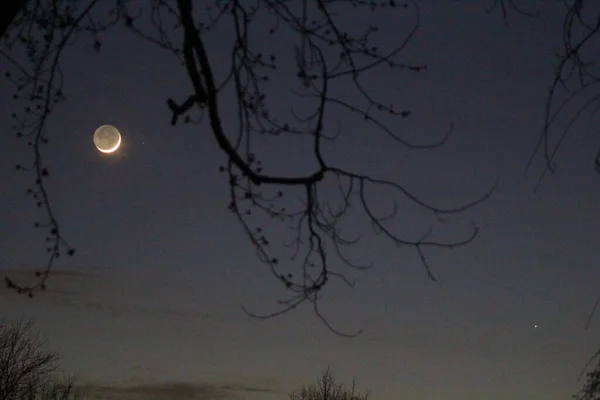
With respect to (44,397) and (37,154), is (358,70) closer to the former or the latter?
(37,154)

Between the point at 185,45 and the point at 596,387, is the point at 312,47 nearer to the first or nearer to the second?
the point at 185,45

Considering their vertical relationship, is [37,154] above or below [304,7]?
below

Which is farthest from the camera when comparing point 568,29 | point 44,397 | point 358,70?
point 44,397

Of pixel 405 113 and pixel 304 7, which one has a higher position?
pixel 304 7

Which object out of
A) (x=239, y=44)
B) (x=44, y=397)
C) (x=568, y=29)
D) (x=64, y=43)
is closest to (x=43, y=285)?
(x=64, y=43)

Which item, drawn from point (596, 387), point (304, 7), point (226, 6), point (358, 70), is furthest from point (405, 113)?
point (596, 387)

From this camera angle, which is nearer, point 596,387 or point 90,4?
point 596,387

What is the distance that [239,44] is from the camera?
534 cm

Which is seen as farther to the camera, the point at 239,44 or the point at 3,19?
the point at 239,44

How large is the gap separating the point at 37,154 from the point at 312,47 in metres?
1.67

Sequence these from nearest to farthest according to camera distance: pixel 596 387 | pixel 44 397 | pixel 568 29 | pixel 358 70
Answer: pixel 568 29 < pixel 596 387 < pixel 358 70 < pixel 44 397

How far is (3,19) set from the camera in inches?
161

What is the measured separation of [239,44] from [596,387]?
2781 mm

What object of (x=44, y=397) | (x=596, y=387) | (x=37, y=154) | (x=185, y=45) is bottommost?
(x=596, y=387)
